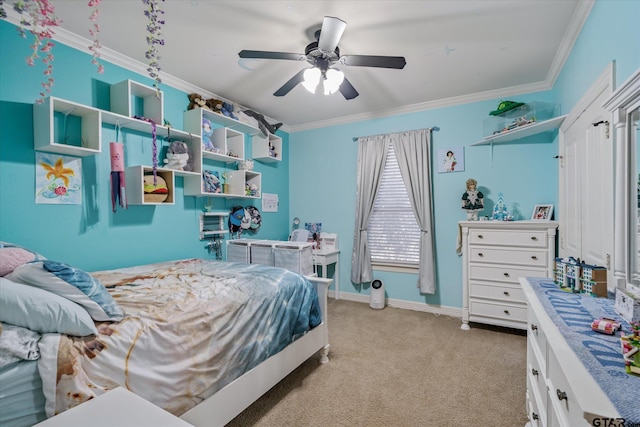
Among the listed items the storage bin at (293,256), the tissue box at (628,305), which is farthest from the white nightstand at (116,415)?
the storage bin at (293,256)

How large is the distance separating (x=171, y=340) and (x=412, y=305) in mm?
3121

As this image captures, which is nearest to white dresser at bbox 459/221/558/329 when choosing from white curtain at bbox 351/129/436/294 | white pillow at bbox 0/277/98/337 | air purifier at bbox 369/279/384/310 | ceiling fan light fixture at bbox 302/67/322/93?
white curtain at bbox 351/129/436/294

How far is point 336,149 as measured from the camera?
4.37 metres

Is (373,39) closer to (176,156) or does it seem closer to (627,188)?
(627,188)

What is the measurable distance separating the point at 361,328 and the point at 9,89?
3454 millimetres

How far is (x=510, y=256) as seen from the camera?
2.95m

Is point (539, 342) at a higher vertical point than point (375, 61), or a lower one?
lower

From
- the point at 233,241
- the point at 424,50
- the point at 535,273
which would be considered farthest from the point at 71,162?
the point at 535,273

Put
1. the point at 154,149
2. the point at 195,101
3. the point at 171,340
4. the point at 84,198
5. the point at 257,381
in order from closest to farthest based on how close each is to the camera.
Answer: the point at 171,340 → the point at 257,381 → the point at 84,198 → the point at 154,149 → the point at 195,101

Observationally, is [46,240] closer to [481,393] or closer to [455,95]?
[481,393]

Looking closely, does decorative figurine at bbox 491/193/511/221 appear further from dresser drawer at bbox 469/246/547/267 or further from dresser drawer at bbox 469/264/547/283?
dresser drawer at bbox 469/264/547/283

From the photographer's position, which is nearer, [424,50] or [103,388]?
[103,388]

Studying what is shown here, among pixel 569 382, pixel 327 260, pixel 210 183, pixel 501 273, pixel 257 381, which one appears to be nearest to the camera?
pixel 569 382

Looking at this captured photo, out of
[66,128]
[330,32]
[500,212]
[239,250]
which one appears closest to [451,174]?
[500,212]
